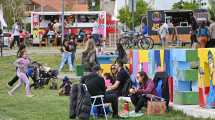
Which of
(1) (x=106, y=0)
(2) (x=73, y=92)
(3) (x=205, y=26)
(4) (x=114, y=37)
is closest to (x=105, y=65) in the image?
(3) (x=205, y=26)

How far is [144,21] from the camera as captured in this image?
46.8m

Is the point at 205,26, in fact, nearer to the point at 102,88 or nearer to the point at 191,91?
the point at 191,91

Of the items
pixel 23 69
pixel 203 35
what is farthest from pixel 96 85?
pixel 203 35

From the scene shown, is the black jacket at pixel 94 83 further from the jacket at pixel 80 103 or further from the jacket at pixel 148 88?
the jacket at pixel 148 88

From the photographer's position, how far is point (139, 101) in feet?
51.0

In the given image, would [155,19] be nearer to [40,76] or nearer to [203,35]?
[203,35]

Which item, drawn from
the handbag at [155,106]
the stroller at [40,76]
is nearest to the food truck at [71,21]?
the stroller at [40,76]

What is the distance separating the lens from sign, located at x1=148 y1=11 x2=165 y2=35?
147 feet

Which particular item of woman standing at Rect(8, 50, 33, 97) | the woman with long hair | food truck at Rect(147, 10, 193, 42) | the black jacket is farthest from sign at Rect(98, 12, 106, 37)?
the black jacket

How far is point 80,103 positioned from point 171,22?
33672 millimetres

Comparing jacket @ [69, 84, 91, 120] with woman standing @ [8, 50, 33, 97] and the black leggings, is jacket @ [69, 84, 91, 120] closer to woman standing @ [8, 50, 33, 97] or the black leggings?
the black leggings

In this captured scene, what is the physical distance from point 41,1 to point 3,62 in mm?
101927

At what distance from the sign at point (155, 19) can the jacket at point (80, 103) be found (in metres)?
30.2

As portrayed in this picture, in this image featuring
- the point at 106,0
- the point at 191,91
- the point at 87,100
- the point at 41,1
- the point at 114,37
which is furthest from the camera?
the point at 41,1
